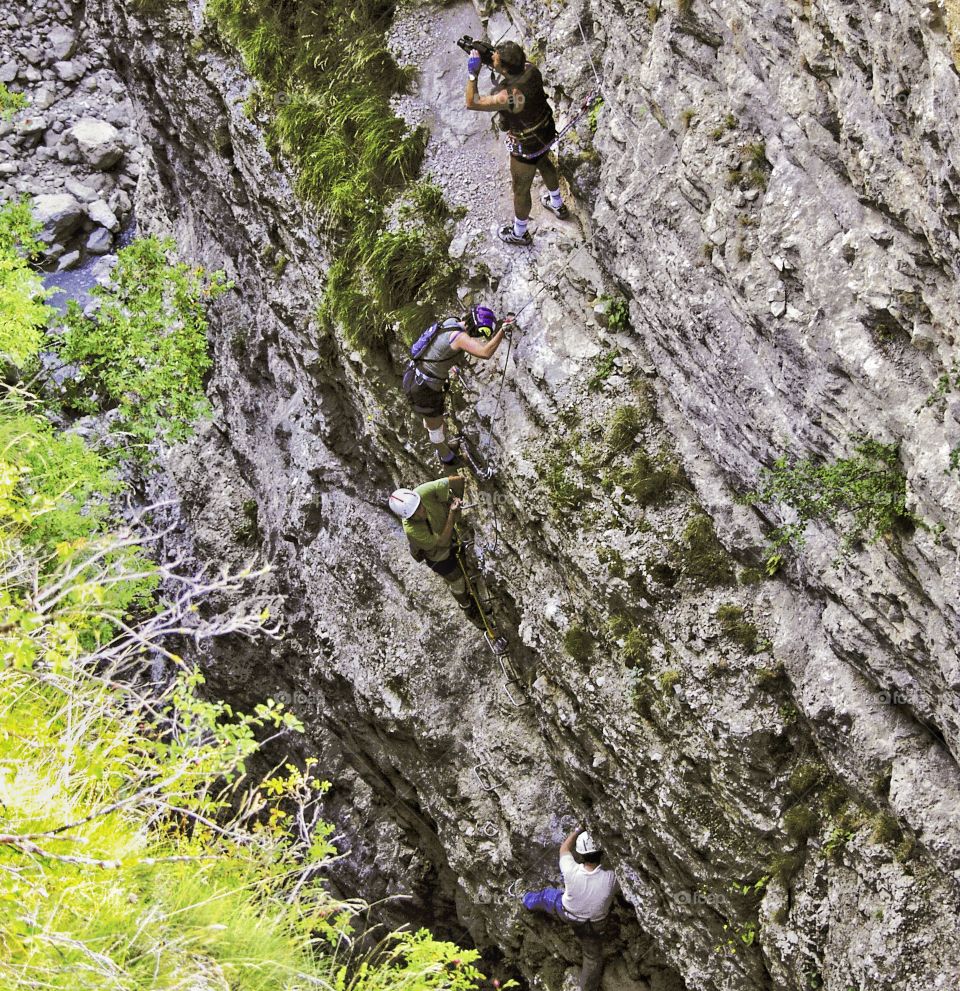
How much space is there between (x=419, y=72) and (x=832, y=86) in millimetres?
6701

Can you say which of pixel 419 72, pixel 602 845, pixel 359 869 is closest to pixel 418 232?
pixel 419 72

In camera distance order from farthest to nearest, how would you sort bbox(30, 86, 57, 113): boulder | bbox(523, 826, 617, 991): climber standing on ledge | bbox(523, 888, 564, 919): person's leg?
bbox(30, 86, 57, 113): boulder, bbox(523, 888, 564, 919): person's leg, bbox(523, 826, 617, 991): climber standing on ledge

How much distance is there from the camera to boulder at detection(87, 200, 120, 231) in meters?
22.4

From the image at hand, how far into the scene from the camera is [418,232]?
38.7ft

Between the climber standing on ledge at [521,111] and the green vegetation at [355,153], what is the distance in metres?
1.46

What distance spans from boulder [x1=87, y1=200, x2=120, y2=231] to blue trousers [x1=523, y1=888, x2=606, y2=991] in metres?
17.5

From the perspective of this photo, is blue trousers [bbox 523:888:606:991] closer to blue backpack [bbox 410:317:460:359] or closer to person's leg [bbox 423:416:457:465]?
person's leg [bbox 423:416:457:465]

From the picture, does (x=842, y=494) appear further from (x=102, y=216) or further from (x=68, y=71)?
(x=68, y=71)

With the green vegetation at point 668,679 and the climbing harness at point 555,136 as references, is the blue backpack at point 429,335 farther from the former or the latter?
the green vegetation at point 668,679

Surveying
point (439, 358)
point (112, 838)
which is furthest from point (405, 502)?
point (112, 838)

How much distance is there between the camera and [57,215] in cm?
2178

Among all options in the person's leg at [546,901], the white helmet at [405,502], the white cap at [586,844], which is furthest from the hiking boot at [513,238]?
the person's leg at [546,901]

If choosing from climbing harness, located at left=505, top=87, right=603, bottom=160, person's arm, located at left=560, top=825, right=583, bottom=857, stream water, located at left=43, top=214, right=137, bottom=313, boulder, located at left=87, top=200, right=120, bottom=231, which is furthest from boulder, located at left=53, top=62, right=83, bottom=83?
person's arm, located at left=560, top=825, right=583, bottom=857

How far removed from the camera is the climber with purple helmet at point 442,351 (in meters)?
10.2
